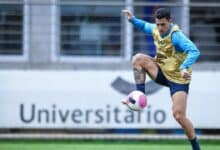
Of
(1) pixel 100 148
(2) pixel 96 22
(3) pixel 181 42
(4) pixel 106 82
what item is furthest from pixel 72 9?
(3) pixel 181 42

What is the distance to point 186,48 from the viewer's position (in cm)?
1134

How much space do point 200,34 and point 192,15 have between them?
323 mm

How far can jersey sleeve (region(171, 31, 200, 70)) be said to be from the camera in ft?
36.6

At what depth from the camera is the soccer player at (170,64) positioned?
37.6 ft

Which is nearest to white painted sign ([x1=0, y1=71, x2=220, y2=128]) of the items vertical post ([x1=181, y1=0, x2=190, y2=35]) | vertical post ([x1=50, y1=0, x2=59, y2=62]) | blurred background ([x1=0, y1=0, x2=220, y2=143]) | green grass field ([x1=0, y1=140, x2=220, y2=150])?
blurred background ([x1=0, y1=0, x2=220, y2=143])

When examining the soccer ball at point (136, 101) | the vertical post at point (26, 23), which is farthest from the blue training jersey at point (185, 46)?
the vertical post at point (26, 23)

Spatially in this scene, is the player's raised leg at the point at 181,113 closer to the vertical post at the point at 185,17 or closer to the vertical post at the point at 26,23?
the vertical post at the point at 185,17

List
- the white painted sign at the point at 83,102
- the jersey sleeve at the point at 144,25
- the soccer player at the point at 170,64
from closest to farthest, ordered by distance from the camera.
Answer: the soccer player at the point at 170,64
the jersey sleeve at the point at 144,25
the white painted sign at the point at 83,102

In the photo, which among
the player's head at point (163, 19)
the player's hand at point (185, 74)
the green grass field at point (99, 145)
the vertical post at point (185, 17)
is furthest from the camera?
the vertical post at point (185, 17)

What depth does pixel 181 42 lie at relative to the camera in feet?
37.6

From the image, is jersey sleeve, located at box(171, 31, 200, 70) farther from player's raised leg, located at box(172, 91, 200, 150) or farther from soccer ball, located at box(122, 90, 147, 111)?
soccer ball, located at box(122, 90, 147, 111)

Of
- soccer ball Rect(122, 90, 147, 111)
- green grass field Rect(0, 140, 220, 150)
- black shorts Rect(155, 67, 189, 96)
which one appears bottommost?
green grass field Rect(0, 140, 220, 150)

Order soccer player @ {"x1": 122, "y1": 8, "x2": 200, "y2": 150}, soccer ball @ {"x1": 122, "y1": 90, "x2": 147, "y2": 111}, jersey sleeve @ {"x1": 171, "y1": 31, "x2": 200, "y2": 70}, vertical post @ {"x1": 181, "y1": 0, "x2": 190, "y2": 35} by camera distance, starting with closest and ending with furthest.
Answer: jersey sleeve @ {"x1": 171, "y1": 31, "x2": 200, "y2": 70} < soccer player @ {"x1": 122, "y1": 8, "x2": 200, "y2": 150} < soccer ball @ {"x1": 122, "y1": 90, "x2": 147, "y2": 111} < vertical post @ {"x1": 181, "y1": 0, "x2": 190, "y2": 35}

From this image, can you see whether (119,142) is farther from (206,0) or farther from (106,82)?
(206,0)
